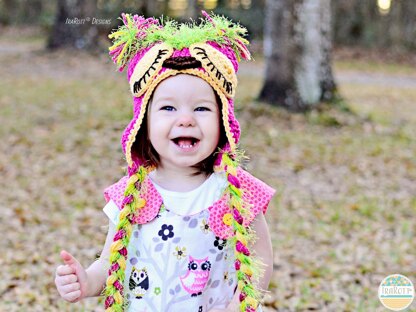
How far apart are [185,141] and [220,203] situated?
26 cm

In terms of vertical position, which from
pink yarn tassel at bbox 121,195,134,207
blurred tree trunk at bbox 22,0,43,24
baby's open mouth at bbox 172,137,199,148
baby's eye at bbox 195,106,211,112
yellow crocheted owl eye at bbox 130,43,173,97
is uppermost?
blurred tree trunk at bbox 22,0,43,24

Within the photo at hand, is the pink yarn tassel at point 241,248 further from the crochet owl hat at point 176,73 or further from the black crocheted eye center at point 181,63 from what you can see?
the black crocheted eye center at point 181,63

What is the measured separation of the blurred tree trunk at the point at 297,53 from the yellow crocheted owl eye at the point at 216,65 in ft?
24.6

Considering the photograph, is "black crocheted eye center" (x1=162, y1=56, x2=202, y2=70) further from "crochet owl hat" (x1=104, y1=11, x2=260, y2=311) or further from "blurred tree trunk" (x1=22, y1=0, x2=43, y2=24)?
"blurred tree trunk" (x1=22, y1=0, x2=43, y2=24)

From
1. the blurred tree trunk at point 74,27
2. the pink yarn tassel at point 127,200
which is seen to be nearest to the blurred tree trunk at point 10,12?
the blurred tree trunk at point 74,27

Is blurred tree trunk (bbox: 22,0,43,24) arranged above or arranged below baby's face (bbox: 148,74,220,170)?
above

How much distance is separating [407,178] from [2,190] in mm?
4360

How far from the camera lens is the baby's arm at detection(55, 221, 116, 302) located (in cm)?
238

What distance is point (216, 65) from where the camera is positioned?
7.81 feet
